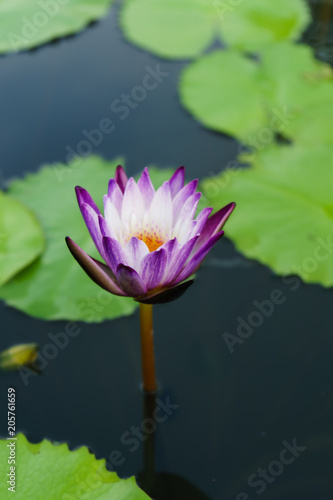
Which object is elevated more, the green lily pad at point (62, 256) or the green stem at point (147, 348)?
the green stem at point (147, 348)

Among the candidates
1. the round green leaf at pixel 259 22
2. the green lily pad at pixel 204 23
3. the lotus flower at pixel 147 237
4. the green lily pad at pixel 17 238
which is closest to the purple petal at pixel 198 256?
the lotus flower at pixel 147 237

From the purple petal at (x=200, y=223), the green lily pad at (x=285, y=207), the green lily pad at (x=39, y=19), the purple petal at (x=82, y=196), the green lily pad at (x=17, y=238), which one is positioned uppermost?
the purple petal at (x=200, y=223)

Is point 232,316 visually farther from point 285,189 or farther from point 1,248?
point 1,248

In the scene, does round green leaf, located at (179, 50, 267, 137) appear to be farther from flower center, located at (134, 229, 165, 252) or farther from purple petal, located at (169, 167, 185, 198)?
flower center, located at (134, 229, 165, 252)

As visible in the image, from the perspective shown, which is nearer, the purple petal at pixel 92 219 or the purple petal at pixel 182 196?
the purple petal at pixel 92 219

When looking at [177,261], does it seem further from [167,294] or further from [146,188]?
[146,188]

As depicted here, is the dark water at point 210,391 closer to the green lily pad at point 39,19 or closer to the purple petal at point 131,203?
the purple petal at point 131,203

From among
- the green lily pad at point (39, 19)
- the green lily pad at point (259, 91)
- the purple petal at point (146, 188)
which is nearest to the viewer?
the purple petal at point (146, 188)

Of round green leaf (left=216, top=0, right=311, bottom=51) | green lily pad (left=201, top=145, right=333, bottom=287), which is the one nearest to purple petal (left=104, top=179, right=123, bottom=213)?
green lily pad (left=201, top=145, right=333, bottom=287)
